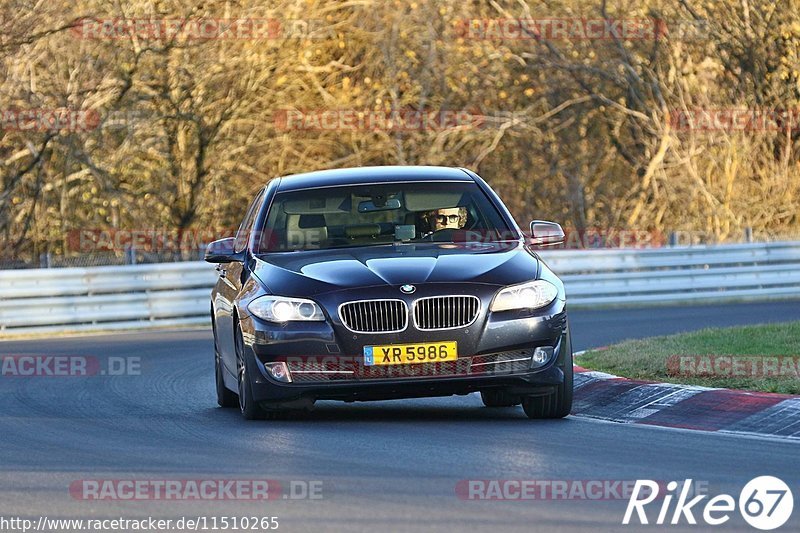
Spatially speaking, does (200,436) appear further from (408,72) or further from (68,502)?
(408,72)

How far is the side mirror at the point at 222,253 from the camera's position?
11977 millimetres

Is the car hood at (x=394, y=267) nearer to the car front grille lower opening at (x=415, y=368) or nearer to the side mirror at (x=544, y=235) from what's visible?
the side mirror at (x=544, y=235)

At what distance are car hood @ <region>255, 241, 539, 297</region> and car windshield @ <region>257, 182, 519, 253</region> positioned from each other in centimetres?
25

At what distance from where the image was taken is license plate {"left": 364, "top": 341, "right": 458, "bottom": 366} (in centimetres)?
1038

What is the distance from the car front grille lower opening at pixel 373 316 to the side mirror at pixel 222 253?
1668 millimetres

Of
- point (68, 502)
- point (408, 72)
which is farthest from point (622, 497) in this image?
point (408, 72)

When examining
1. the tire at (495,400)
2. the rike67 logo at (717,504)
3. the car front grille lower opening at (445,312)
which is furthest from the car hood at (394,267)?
the rike67 logo at (717,504)

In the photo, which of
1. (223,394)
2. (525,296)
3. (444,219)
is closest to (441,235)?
(444,219)

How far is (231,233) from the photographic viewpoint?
31828 mm

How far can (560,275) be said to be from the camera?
2630 cm

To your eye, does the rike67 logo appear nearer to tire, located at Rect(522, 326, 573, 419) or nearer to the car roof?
tire, located at Rect(522, 326, 573, 419)

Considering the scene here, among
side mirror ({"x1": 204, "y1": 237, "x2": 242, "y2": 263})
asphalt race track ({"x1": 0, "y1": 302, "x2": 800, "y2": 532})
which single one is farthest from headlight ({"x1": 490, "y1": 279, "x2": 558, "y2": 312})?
side mirror ({"x1": 204, "y1": 237, "x2": 242, "y2": 263})

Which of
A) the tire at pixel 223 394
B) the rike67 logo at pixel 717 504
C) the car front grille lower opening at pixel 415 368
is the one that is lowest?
the tire at pixel 223 394

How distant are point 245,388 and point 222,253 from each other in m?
1.35
